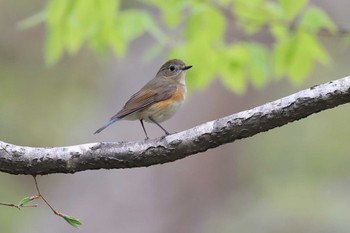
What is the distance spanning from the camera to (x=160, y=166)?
8242 millimetres

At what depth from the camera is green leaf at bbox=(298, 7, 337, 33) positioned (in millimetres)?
4703

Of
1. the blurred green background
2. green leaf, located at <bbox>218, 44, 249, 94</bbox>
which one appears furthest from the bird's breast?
the blurred green background

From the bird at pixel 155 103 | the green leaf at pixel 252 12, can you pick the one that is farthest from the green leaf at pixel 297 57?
the bird at pixel 155 103

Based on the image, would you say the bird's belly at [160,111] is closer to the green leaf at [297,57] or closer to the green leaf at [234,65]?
the green leaf at [234,65]

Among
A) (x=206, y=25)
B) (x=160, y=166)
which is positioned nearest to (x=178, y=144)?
(x=206, y=25)

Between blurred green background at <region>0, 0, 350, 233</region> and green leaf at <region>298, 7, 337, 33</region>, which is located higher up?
blurred green background at <region>0, 0, 350, 233</region>

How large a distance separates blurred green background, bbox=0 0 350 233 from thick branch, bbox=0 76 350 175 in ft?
13.2

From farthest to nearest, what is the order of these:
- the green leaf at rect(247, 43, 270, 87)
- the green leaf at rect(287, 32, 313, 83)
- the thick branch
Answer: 1. the green leaf at rect(247, 43, 270, 87)
2. the green leaf at rect(287, 32, 313, 83)
3. the thick branch

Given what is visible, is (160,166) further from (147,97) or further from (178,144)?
(178,144)

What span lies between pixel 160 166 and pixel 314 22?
3.85 m

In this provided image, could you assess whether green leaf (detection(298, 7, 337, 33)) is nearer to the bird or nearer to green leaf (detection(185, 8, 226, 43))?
green leaf (detection(185, 8, 226, 43))

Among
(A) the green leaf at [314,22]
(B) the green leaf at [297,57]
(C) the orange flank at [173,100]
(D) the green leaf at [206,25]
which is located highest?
(D) the green leaf at [206,25]

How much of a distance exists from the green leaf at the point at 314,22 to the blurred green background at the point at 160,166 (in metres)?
2.20

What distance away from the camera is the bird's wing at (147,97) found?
4375 mm
